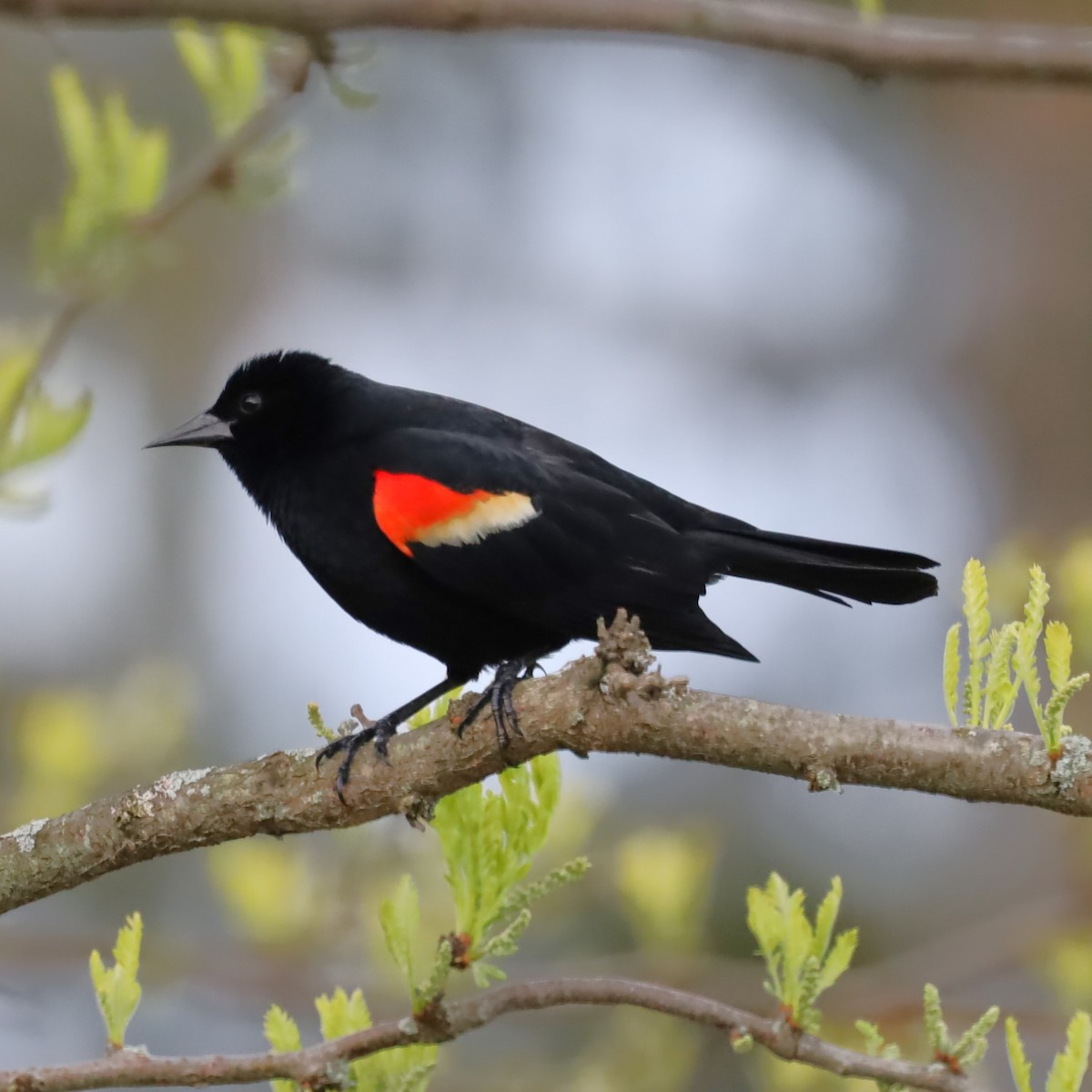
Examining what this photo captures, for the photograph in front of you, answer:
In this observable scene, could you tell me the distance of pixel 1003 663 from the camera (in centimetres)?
154

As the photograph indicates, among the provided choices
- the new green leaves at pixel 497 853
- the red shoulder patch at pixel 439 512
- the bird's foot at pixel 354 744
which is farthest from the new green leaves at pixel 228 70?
the new green leaves at pixel 497 853

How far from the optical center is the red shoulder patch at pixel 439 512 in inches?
99.9

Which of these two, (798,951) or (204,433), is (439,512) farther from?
(798,951)

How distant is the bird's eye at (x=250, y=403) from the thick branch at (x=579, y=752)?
1.24m

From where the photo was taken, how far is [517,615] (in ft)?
8.30

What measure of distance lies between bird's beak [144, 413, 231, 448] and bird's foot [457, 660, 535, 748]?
4.15 ft

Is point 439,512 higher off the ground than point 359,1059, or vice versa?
point 439,512

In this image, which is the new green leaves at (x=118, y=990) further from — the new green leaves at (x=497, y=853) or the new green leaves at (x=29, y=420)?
the new green leaves at (x=29, y=420)

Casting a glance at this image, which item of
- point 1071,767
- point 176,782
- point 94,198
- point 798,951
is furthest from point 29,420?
point 1071,767

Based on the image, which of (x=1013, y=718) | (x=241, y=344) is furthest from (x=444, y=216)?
(x=1013, y=718)

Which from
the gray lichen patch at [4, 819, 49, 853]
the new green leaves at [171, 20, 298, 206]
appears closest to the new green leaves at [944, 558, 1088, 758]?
the new green leaves at [171, 20, 298, 206]

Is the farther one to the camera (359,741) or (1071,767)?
(359,741)

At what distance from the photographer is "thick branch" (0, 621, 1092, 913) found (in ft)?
5.21

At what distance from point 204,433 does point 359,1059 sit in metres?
1.70
